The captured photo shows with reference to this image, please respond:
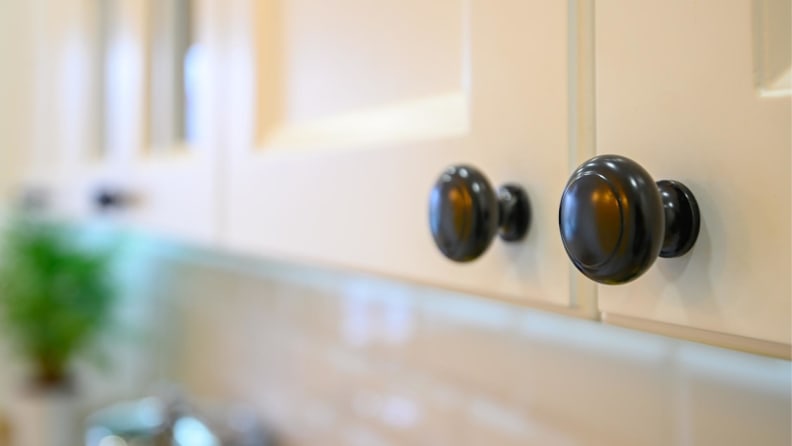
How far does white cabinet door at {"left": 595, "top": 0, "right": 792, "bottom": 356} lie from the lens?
0.19 m

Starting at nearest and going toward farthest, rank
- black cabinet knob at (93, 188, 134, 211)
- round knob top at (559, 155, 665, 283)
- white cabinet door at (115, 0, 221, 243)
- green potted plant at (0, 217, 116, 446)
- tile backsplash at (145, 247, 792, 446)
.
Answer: round knob top at (559, 155, 665, 283) < tile backsplash at (145, 247, 792, 446) < white cabinet door at (115, 0, 221, 243) < black cabinet knob at (93, 188, 134, 211) < green potted plant at (0, 217, 116, 446)

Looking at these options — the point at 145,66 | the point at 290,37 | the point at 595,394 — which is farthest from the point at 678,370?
the point at 145,66

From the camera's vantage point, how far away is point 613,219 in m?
0.19

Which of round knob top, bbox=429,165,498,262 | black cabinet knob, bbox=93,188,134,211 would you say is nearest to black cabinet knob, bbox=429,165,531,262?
round knob top, bbox=429,165,498,262

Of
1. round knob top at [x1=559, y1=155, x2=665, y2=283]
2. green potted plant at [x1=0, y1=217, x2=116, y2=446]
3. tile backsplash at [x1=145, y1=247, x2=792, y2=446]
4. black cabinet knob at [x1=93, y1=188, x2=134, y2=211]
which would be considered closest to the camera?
round knob top at [x1=559, y1=155, x2=665, y2=283]

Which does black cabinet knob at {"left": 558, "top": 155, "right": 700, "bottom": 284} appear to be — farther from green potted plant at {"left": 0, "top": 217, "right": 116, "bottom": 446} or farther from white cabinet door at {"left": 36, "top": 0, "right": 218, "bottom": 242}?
green potted plant at {"left": 0, "top": 217, "right": 116, "bottom": 446}

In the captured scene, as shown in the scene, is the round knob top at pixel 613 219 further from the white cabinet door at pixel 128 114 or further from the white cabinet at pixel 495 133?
the white cabinet door at pixel 128 114

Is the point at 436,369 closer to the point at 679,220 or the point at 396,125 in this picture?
the point at 396,125

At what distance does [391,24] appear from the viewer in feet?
1.19

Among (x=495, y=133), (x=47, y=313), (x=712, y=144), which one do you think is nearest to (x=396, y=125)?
(x=495, y=133)

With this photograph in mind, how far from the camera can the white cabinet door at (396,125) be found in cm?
27

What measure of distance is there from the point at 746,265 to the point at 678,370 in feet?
0.90

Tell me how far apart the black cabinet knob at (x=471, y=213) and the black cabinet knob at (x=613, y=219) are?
0.06 m

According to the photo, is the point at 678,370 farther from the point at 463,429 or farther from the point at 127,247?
the point at 127,247
